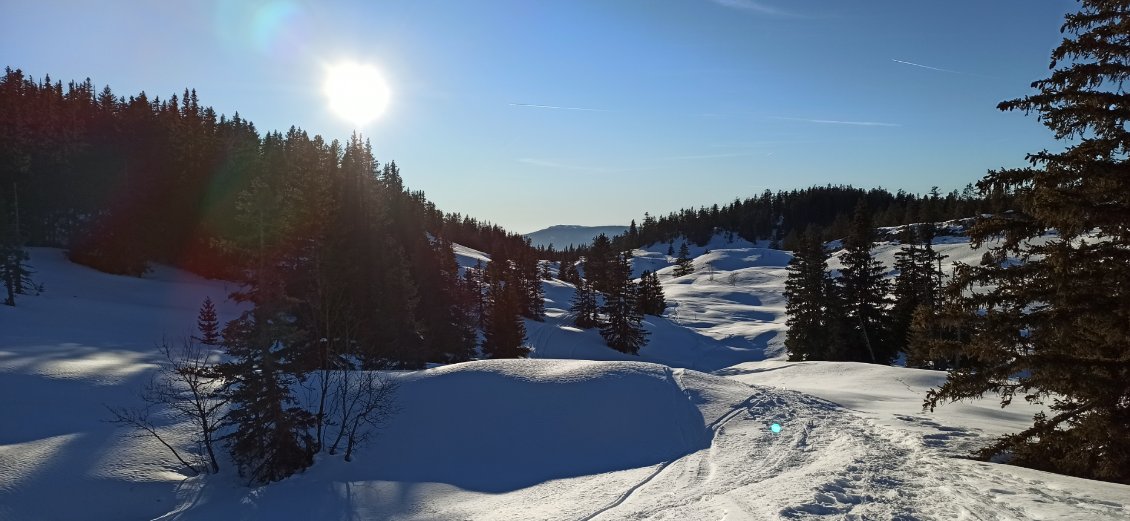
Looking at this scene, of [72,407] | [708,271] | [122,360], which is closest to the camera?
[72,407]

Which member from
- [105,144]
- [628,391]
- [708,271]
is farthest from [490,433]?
[708,271]

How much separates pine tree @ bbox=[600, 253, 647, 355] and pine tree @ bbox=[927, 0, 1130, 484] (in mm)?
39775

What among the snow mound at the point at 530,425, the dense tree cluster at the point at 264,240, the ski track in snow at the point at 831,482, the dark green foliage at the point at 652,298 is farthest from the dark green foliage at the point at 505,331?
the dark green foliage at the point at 652,298

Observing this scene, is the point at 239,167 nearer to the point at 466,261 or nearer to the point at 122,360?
the point at 122,360

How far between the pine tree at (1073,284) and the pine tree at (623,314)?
39775 millimetres

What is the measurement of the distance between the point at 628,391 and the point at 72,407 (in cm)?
1560

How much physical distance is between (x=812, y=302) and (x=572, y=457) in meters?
27.1

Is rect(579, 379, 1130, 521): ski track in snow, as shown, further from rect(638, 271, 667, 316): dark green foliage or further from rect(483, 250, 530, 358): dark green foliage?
rect(638, 271, 667, 316): dark green foliage

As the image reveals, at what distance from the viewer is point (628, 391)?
1633 centimetres

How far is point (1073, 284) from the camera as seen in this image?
874 centimetres

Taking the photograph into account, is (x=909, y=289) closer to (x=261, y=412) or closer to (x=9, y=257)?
(x=261, y=412)

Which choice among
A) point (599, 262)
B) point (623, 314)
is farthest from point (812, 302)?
point (599, 262)

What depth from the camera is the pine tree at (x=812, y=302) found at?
34688 mm

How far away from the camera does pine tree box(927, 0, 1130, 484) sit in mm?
8180
